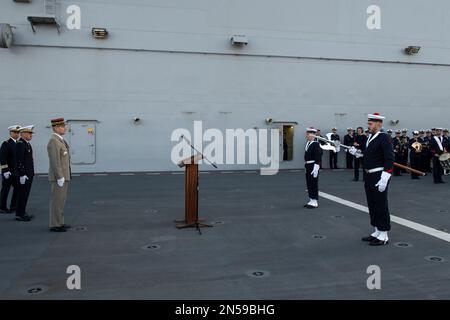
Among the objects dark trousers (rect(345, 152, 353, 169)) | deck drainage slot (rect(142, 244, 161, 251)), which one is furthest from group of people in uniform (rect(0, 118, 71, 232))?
dark trousers (rect(345, 152, 353, 169))

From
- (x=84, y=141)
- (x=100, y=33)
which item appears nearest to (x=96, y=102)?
(x=84, y=141)

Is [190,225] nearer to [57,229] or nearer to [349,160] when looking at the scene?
[57,229]

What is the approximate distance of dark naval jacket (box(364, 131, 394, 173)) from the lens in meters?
4.96

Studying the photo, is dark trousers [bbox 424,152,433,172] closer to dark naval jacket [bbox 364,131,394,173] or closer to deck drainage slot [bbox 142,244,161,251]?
dark naval jacket [bbox 364,131,394,173]

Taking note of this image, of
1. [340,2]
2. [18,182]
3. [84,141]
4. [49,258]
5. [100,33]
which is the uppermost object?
[340,2]

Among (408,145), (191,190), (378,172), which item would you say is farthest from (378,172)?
(408,145)

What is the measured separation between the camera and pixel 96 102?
1297cm

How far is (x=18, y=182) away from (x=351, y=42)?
1291cm

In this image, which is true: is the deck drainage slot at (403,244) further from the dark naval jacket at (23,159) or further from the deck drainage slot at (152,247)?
the dark naval jacket at (23,159)

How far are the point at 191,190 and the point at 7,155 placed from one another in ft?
12.3

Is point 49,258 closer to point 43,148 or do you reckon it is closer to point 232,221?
point 232,221

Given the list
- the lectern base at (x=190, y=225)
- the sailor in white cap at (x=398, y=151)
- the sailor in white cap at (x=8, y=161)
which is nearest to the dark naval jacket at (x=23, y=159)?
the sailor in white cap at (x=8, y=161)

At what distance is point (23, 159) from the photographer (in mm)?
6609

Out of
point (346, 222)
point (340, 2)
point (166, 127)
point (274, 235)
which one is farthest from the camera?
point (340, 2)
